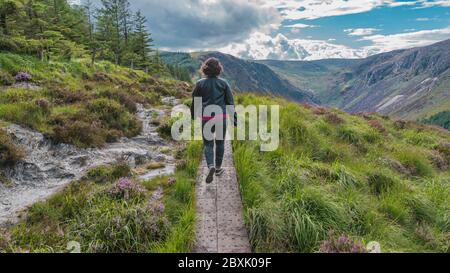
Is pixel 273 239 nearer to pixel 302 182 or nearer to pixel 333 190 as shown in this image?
pixel 302 182

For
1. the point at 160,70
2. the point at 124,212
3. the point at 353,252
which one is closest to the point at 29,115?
the point at 124,212

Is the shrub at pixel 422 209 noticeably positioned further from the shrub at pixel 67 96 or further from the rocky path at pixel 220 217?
the shrub at pixel 67 96

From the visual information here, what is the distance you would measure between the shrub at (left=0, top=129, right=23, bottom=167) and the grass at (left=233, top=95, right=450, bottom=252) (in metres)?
5.11

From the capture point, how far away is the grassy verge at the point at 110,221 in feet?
15.1

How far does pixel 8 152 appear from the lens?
705 cm

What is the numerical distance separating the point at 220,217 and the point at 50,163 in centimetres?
477

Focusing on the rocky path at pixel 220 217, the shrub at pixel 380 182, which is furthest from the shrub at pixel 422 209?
the rocky path at pixel 220 217

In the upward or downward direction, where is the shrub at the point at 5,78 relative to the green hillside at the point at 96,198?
upward

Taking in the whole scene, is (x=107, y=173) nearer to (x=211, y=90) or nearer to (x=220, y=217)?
(x=211, y=90)

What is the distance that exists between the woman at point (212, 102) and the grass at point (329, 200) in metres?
0.82

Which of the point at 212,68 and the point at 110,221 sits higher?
the point at 212,68

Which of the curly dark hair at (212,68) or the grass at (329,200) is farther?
the curly dark hair at (212,68)

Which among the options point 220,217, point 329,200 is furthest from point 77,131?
point 329,200
